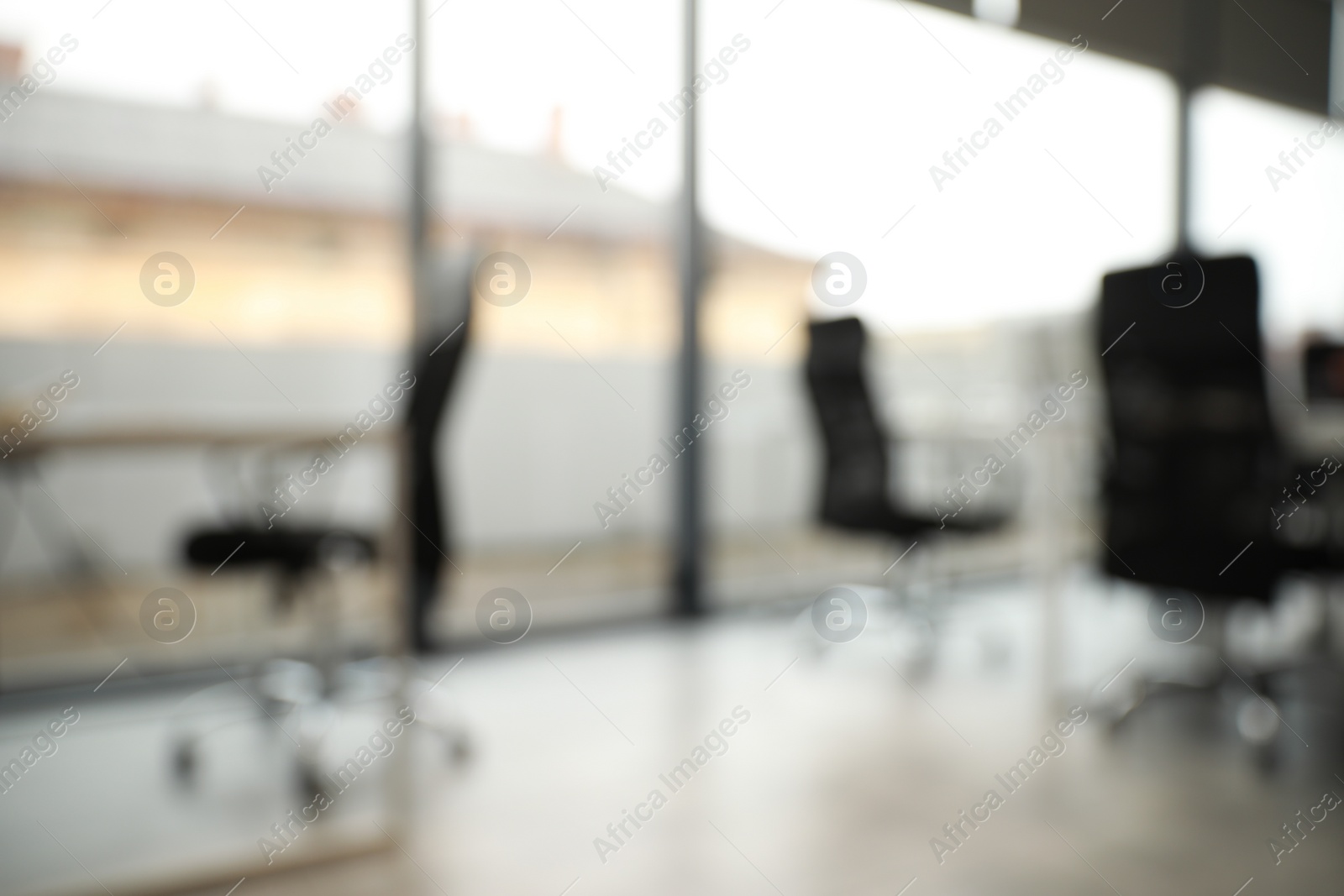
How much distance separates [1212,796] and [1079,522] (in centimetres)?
79

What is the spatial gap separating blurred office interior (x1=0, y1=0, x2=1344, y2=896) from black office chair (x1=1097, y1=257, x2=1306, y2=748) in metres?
0.01

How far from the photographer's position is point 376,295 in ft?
10.1

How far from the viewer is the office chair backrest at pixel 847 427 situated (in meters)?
3.04

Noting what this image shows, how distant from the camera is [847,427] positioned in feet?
10.4

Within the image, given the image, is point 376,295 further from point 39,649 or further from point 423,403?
point 39,649
